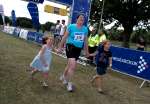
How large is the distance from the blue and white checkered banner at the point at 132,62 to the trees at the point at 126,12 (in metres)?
34.5

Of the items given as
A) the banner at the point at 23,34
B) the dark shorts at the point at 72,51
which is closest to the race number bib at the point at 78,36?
the dark shorts at the point at 72,51

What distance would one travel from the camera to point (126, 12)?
53.3m

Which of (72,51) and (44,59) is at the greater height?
(72,51)

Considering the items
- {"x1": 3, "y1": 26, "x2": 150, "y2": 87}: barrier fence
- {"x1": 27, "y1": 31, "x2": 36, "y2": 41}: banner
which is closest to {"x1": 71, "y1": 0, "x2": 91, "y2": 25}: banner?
{"x1": 3, "y1": 26, "x2": 150, "y2": 87}: barrier fence

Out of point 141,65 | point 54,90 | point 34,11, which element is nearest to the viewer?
point 54,90

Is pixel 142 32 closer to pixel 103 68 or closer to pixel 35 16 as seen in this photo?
pixel 35 16

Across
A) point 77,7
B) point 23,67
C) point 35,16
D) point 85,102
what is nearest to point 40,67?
point 85,102

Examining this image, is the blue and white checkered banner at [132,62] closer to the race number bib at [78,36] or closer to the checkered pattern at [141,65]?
the checkered pattern at [141,65]

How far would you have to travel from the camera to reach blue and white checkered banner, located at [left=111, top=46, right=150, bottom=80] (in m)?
15.4

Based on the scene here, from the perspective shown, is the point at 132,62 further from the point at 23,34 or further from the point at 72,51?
the point at 23,34

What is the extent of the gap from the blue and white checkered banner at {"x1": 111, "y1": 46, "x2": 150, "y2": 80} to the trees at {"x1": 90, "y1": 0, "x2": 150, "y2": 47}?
34.5 metres

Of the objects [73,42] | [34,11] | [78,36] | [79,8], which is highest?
[79,8]

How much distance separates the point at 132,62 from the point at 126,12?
1483 inches

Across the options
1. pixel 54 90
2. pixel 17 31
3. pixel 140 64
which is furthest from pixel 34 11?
pixel 54 90
